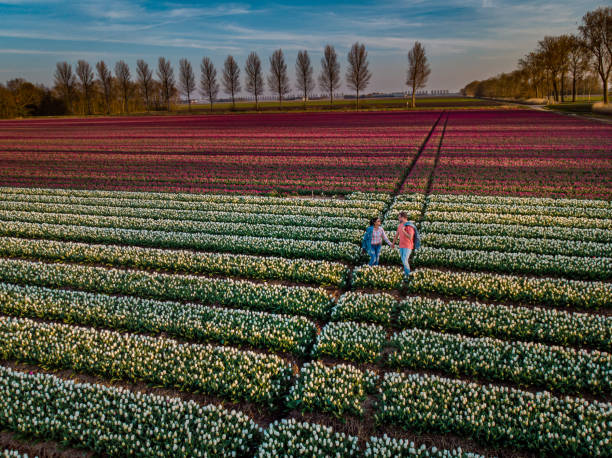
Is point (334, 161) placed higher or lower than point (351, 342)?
higher

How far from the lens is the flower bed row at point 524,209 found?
1781 cm

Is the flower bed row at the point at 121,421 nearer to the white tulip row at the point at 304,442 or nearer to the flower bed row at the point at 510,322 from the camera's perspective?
the white tulip row at the point at 304,442

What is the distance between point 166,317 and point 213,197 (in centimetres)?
1358

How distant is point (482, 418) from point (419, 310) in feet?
12.1

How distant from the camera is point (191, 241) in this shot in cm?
1543

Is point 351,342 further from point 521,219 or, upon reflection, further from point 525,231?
point 521,219

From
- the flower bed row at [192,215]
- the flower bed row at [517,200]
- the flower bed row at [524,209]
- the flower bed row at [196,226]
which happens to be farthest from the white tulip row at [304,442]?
the flower bed row at [517,200]

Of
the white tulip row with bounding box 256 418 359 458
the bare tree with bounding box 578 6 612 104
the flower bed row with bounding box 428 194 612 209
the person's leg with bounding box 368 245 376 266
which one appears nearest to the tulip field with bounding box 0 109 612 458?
the white tulip row with bounding box 256 418 359 458

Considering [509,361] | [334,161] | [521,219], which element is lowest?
[509,361]

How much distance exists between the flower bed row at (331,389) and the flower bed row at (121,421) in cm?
107

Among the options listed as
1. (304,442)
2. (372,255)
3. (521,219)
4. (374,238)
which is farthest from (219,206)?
(304,442)

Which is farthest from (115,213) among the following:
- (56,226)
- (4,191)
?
(4,191)

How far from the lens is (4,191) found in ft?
84.0

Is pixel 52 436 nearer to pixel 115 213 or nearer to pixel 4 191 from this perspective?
pixel 115 213
